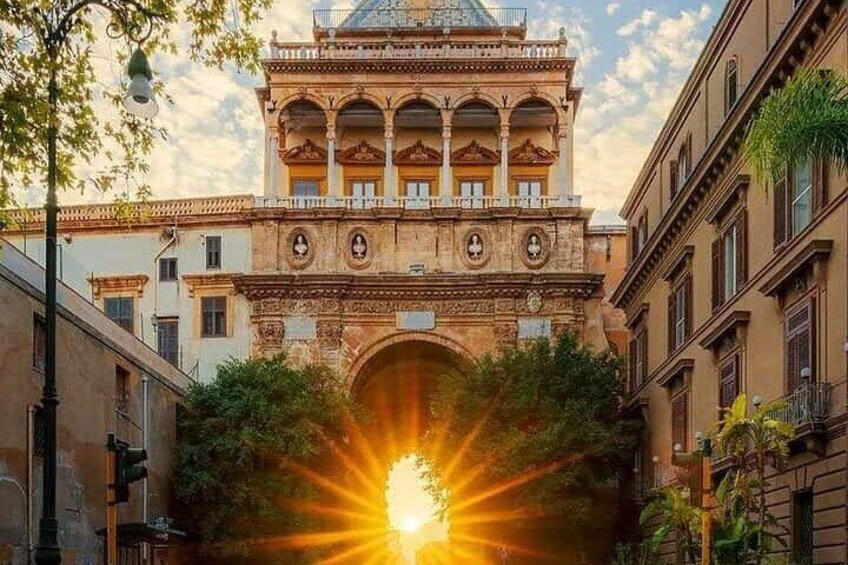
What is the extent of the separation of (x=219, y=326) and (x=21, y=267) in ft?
79.5

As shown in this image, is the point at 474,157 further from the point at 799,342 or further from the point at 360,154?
the point at 799,342

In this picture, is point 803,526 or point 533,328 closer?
point 803,526

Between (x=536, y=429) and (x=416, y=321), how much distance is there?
10.1m

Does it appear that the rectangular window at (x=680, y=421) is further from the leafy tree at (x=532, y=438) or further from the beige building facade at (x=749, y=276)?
the leafy tree at (x=532, y=438)

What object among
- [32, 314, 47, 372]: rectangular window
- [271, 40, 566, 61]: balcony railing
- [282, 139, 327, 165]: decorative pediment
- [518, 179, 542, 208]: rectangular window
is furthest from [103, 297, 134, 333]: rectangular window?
[32, 314, 47, 372]: rectangular window

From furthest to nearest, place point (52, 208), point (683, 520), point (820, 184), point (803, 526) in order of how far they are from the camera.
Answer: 1. point (683, 520)
2. point (803, 526)
3. point (820, 184)
4. point (52, 208)

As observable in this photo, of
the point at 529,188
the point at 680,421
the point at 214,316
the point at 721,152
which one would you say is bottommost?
the point at 680,421

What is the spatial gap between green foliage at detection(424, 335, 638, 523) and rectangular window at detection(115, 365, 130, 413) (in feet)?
41.2

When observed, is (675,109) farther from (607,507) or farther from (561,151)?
(561,151)

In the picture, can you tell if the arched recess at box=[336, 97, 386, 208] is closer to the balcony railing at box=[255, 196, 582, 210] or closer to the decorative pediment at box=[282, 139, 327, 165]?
the decorative pediment at box=[282, 139, 327, 165]

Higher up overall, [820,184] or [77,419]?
[820,184]

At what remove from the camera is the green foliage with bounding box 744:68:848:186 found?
14.5 metres

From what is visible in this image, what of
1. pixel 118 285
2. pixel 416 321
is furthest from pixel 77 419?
pixel 416 321

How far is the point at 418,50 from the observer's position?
165 ft
